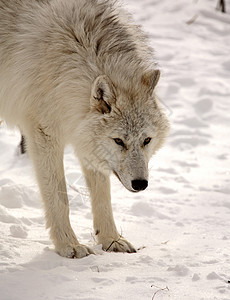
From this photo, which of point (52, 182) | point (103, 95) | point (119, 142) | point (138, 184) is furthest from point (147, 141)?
point (52, 182)

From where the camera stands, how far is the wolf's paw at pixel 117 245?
4812 millimetres

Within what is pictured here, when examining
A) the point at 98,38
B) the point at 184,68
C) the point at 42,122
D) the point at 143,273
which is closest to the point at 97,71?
the point at 98,38

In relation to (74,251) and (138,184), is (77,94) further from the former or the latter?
(74,251)

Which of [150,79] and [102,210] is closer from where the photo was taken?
[150,79]

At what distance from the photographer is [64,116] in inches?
181

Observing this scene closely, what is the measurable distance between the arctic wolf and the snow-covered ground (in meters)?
0.41

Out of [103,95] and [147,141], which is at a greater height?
[103,95]

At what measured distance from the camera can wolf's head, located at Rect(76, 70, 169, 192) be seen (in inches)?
171

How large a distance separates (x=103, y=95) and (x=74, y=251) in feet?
4.37

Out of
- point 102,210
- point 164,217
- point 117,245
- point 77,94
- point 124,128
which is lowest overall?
point 164,217

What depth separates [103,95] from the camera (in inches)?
172

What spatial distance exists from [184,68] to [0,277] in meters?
6.88

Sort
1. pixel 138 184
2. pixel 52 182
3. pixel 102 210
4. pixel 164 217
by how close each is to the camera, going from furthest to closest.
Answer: pixel 164 217 → pixel 102 210 → pixel 52 182 → pixel 138 184

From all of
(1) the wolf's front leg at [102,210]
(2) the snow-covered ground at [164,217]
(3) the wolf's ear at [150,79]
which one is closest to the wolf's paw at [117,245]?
(1) the wolf's front leg at [102,210]
